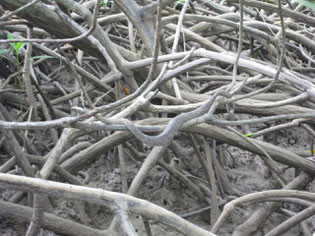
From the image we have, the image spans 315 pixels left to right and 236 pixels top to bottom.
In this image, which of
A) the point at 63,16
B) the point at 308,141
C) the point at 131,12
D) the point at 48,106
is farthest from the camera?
the point at 308,141

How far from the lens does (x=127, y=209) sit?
0.59 meters

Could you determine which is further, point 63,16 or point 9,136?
point 63,16

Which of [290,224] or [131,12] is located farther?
[131,12]

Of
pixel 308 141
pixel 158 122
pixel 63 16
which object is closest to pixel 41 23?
pixel 63 16

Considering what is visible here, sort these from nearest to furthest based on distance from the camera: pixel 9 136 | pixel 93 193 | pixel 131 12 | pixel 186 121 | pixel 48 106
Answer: pixel 93 193, pixel 186 121, pixel 9 136, pixel 131 12, pixel 48 106

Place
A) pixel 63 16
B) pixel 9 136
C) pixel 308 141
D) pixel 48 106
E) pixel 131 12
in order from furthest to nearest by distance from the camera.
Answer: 1. pixel 308 141
2. pixel 48 106
3. pixel 131 12
4. pixel 63 16
5. pixel 9 136

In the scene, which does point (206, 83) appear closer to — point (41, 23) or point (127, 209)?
point (41, 23)

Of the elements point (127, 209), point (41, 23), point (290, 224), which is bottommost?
point (290, 224)

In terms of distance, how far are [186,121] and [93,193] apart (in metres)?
0.22

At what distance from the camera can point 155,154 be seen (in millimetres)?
1124

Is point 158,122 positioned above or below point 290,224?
above

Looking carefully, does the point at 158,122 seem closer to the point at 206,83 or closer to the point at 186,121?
the point at 186,121

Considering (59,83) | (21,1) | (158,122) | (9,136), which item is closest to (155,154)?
(158,122)

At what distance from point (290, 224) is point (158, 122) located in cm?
44
